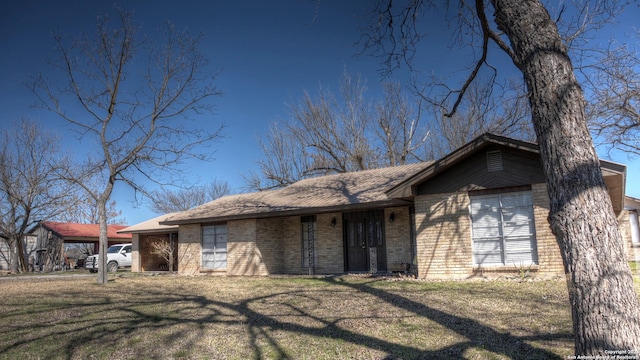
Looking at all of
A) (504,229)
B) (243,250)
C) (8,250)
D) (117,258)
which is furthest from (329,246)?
(8,250)

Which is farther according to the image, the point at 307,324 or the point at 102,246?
the point at 102,246

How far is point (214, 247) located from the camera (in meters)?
18.8

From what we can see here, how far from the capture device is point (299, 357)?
18.0 feet

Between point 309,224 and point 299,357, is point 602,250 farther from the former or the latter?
point 309,224

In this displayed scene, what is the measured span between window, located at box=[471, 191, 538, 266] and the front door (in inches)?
171

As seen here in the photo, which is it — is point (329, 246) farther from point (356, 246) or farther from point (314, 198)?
point (314, 198)

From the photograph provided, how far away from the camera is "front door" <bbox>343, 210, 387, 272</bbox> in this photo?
15.5 metres

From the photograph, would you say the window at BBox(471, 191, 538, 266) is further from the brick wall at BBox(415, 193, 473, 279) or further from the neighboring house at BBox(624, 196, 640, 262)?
the neighboring house at BBox(624, 196, 640, 262)

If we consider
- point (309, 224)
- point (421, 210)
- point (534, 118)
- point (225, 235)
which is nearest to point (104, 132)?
point (225, 235)

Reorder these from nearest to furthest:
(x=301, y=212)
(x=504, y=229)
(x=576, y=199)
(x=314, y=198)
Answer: (x=576, y=199)
(x=504, y=229)
(x=301, y=212)
(x=314, y=198)

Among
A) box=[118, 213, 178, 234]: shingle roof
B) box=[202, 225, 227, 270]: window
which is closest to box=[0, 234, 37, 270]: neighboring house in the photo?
box=[118, 213, 178, 234]: shingle roof

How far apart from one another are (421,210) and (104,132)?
38.4 feet

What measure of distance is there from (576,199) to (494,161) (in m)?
7.89

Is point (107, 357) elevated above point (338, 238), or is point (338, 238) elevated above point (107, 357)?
point (338, 238)
